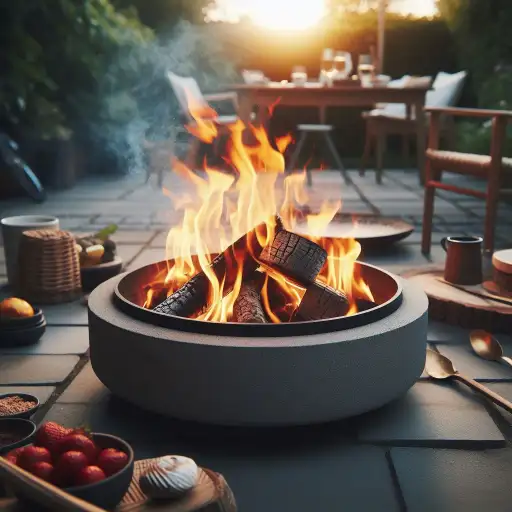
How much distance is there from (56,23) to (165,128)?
2016 millimetres

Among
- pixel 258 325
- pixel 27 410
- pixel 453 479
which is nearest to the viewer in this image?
pixel 453 479

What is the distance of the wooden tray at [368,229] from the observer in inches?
145

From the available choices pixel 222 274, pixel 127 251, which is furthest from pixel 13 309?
pixel 127 251

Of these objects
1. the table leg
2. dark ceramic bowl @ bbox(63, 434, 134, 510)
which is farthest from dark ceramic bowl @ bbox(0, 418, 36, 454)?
the table leg

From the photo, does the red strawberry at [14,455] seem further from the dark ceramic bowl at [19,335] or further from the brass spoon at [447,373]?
the brass spoon at [447,373]

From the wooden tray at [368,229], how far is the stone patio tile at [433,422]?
1.61 meters

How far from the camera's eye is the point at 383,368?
178cm

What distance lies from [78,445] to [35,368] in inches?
36.1

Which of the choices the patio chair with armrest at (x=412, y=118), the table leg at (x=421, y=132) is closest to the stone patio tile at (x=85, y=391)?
the table leg at (x=421, y=132)

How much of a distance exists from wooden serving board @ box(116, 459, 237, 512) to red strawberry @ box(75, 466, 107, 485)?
9cm

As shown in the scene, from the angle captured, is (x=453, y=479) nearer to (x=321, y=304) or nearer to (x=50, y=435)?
(x=321, y=304)

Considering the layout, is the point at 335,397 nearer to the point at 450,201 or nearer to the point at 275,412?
the point at 275,412

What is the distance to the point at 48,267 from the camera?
286cm

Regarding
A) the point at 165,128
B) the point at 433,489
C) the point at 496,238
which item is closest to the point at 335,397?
the point at 433,489
